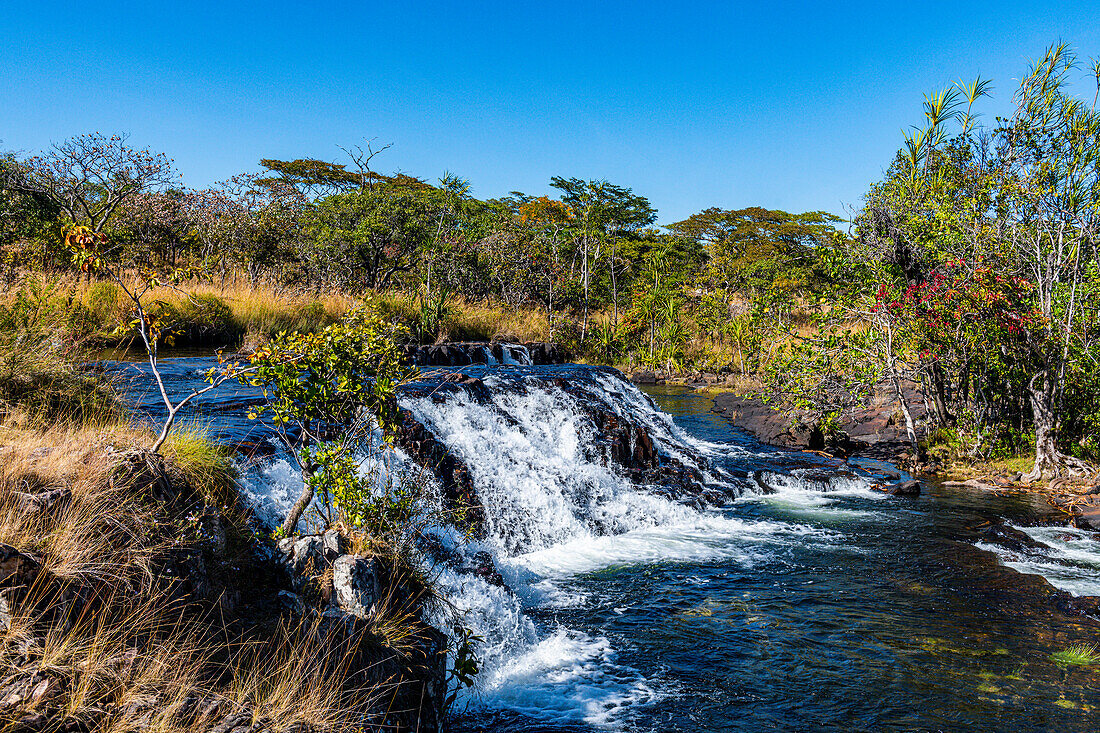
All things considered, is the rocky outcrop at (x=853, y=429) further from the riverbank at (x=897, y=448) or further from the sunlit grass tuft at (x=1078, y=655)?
the sunlit grass tuft at (x=1078, y=655)

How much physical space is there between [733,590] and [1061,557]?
433 centimetres

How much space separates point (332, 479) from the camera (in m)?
4.59

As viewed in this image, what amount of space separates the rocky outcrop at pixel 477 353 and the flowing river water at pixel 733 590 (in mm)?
5445

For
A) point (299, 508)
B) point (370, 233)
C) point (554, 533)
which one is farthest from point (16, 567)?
point (370, 233)

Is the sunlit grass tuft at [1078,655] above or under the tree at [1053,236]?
under

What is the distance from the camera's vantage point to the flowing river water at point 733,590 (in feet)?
16.0

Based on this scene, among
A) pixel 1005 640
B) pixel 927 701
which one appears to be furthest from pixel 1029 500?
pixel 927 701

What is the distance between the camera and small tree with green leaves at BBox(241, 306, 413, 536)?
462 cm

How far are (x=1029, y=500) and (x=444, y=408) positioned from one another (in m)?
9.65

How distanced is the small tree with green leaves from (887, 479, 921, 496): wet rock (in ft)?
30.7

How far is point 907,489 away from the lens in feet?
35.0

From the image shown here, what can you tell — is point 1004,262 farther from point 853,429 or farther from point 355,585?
point 355,585

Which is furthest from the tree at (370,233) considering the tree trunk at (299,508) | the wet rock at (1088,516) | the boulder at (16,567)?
the wet rock at (1088,516)

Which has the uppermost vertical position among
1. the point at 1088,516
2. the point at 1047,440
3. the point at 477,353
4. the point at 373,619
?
the point at 477,353
